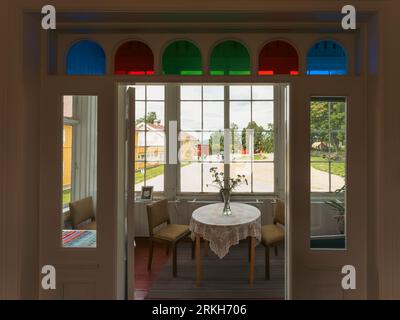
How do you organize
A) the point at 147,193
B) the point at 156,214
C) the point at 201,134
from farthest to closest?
the point at 201,134 < the point at 147,193 < the point at 156,214

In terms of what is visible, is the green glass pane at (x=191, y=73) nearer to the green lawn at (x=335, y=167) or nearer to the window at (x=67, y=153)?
the window at (x=67, y=153)

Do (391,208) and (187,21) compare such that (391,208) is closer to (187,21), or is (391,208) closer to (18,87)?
(187,21)

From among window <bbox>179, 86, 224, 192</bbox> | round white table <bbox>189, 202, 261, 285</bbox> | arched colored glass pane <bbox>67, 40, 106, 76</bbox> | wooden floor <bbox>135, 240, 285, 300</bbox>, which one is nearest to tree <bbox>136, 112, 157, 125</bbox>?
window <bbox>179, 86, 224, 192</bbox>

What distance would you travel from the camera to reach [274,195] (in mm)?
4980

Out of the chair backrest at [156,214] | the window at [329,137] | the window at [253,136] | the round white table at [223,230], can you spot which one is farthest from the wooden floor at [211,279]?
the window at [329,137]

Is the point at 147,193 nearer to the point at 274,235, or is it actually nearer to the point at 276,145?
the point at 274,235

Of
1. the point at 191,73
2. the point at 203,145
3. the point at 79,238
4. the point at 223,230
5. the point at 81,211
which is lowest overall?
the point at 223,230

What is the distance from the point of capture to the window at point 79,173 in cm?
178

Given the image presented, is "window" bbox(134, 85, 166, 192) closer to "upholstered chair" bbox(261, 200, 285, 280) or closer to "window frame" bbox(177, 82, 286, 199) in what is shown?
"window frame" bbox(177, 82, 286, 199)

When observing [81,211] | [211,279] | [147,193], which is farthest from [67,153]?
[147,193]

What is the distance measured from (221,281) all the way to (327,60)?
292 centimetres

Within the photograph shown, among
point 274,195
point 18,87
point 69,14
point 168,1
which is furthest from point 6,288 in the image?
point 274,195

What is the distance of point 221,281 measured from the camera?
3.45 metres
